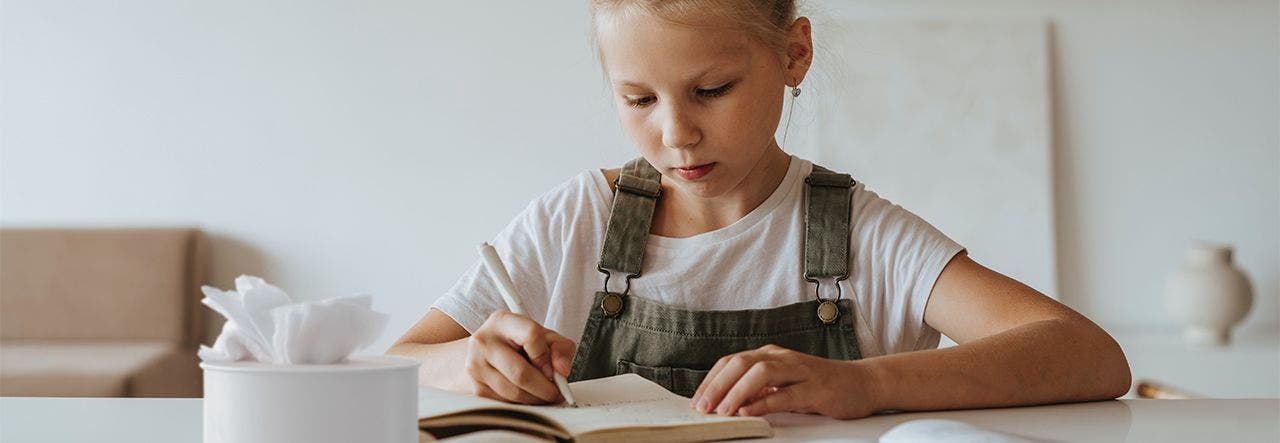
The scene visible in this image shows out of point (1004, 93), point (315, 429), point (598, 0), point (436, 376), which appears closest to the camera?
point (315, 429)

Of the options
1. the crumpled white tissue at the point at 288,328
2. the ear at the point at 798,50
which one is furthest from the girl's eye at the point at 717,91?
the crumpled white tissue at the point at 288,328

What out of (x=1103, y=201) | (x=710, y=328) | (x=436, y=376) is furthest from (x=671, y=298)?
(x=1103, y=201)

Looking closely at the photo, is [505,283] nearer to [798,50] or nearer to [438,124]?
[798,50]

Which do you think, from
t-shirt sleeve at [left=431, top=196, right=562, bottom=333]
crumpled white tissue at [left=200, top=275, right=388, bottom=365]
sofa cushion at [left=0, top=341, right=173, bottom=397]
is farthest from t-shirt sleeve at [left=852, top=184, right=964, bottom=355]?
sofa cushion at [left=0, top=341, right=173, bottom=397]

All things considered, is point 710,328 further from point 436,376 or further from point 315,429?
point 315,429

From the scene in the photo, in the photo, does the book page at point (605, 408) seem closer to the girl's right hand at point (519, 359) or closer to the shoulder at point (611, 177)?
the girl's right hand at point (519, 359)

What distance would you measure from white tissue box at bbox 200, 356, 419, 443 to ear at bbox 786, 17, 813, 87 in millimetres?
788

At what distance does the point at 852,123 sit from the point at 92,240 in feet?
6.96

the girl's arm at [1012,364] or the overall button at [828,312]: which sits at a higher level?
the overall button at [828,312]

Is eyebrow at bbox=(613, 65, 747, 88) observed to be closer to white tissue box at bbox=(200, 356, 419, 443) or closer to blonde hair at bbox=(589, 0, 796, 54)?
blonde hair at bbox=(589, 0, 796, 54)

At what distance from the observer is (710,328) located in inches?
51.6

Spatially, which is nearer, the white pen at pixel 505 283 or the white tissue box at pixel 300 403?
the white tissue box at pixel 300 403

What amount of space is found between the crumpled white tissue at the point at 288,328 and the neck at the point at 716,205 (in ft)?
2.55

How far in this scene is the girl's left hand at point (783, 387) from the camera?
90 cm
